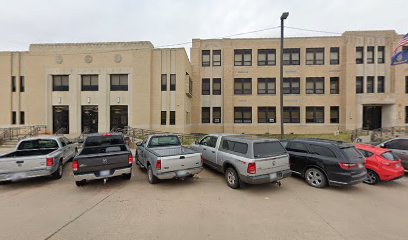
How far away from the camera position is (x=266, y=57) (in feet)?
78.4

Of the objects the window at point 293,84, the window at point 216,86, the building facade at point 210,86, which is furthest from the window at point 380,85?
the window at point 216,86

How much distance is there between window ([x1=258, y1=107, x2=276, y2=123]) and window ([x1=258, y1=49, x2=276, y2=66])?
18.9ft

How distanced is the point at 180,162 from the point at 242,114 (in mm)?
18695

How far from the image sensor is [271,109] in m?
23.9

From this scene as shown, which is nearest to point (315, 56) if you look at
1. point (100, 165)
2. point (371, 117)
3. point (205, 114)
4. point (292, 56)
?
point (292, 56)

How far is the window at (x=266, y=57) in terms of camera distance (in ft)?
78.1

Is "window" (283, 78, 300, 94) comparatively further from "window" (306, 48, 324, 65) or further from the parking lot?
the parking lot

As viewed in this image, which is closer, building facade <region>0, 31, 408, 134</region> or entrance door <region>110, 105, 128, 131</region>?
building facade <region>0, 31, 408, 134</region>

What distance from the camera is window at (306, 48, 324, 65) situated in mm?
23469

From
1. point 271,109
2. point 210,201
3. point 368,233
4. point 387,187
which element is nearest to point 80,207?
point 210,201

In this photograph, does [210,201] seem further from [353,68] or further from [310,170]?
[353,68]

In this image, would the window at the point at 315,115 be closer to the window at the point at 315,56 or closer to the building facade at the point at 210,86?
the building facade at the point at 210,86

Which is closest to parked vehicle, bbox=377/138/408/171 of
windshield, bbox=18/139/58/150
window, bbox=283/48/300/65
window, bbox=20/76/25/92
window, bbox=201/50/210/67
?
windshield, bbox=18/139/58/150

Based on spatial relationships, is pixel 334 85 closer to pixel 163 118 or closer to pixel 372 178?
pixel 372 178
